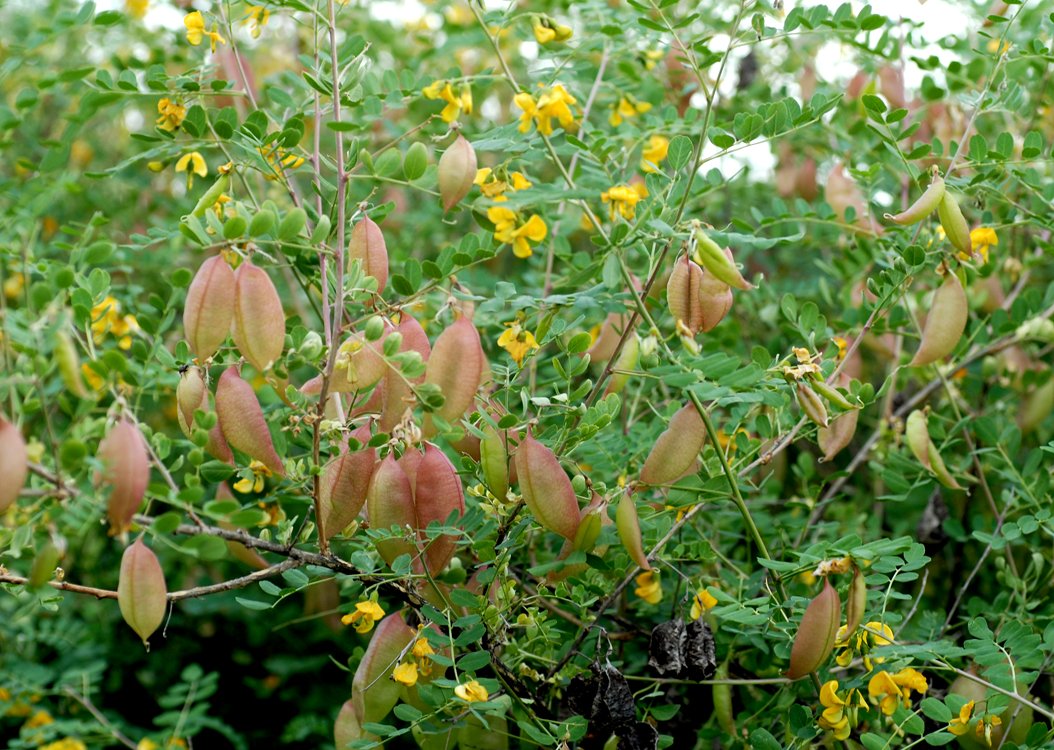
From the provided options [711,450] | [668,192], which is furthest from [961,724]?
[668,192]

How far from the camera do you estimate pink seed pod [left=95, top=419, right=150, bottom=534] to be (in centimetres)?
81

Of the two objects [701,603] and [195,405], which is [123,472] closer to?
[195,405]

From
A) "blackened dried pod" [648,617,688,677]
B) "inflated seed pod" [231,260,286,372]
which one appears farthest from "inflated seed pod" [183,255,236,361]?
"blackened dried pod" [648,617,688,677]

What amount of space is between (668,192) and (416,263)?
0.29m

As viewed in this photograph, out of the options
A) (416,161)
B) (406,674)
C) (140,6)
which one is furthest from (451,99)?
(140,6)

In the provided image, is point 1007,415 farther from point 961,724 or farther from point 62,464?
point 62,464

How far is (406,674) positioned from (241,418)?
316 millimetres

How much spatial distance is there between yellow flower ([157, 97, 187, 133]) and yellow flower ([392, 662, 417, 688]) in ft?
2.14

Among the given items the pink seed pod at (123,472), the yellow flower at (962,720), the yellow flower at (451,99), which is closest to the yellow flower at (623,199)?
the yellow flower at (451,99)

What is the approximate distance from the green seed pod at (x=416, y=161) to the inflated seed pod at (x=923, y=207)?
0.51 meters

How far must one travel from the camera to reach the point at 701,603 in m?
1.19

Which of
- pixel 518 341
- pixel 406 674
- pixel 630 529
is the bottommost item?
pixel 406 674

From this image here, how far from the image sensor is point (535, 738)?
3.48ft

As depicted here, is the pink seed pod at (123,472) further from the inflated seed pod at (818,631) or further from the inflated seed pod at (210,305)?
the inflated seed pod at (818,631)
